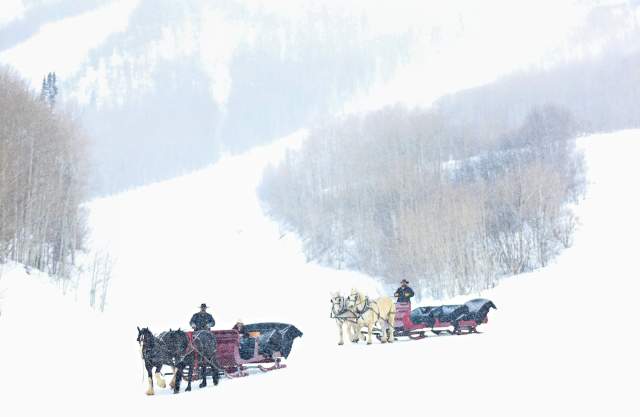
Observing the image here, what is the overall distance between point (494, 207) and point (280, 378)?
4220 cm

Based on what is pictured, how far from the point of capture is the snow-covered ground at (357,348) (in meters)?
8.20

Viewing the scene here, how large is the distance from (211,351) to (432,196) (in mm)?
43537

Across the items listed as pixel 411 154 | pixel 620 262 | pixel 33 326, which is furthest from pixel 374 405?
pixel 411 154

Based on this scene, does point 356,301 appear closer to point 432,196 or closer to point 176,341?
point 176,341

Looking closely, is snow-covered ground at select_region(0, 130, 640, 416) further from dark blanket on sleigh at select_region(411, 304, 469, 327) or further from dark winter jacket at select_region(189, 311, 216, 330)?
dark winter jacket at select_region(189, 311, 216, 330)

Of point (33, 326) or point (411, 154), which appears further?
point (411, 154)

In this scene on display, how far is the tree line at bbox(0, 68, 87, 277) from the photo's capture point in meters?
25.0

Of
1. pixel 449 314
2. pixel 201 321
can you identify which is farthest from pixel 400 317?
pixel 201 321

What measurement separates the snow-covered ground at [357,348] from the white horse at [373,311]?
1.07 m

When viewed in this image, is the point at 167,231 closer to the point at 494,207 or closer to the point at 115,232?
the point at 115,232

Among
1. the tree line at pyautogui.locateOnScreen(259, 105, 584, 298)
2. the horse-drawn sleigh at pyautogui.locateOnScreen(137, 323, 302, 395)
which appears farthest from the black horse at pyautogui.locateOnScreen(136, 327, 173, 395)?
the tree line at pyautogui.locateOnScreen(259, 105, 584, 298)

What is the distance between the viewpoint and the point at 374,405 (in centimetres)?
782

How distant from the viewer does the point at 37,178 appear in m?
30.9

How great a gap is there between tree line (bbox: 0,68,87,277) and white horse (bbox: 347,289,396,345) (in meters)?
13.7
